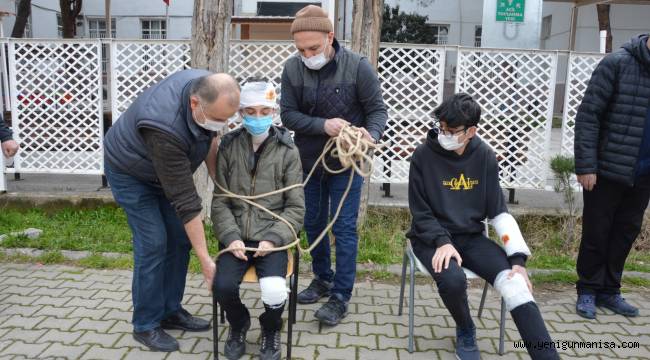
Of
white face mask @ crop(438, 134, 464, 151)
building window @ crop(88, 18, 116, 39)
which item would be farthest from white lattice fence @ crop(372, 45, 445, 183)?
building window @ crop(88, 18, 116, 39)

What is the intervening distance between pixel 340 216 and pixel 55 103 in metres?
4.28

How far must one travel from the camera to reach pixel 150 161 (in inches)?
111

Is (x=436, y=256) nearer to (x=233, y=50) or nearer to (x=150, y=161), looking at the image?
(x=150, y=161)

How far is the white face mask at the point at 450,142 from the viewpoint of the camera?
305cm

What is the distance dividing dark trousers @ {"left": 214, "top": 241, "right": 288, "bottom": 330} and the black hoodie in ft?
2.85

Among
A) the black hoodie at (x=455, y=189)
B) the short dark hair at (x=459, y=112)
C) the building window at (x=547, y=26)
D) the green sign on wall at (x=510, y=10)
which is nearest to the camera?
the short dark hair at (x=459, y=112)

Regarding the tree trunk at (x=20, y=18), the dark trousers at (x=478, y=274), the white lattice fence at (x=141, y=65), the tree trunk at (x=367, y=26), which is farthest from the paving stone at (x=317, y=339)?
the tree trunk at (x=20, y=18)

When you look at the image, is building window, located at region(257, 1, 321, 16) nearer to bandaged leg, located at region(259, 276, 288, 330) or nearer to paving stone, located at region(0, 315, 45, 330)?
paving stone, located at region(0, 315, 45, 330)

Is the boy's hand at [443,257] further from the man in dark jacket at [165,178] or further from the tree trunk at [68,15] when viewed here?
the tree trunk at [68,15]

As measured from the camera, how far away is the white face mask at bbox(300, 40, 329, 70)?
3262 mm

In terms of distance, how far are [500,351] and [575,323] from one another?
768mm

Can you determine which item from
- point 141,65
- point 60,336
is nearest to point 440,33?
point 141,65

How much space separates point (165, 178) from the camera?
2635 millimetres

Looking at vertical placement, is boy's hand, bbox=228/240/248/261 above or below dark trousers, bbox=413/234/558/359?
above
